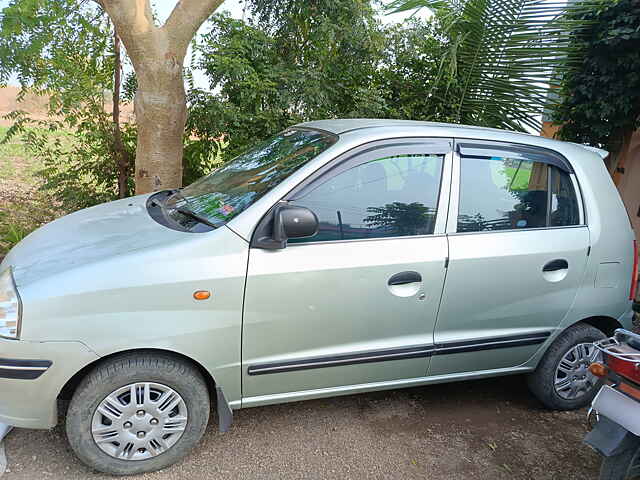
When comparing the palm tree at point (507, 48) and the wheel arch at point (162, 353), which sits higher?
the palm tree at point (507, 48)

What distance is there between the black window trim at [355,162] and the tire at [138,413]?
0.78 metres

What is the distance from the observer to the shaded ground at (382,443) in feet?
9.39

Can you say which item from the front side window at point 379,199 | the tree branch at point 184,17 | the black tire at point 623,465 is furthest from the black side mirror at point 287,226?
the tree branch at point 184,17

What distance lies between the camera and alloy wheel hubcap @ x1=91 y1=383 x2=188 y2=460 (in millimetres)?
2564

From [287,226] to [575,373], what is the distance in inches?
95.0

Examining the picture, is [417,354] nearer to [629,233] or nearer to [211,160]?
[629,233]

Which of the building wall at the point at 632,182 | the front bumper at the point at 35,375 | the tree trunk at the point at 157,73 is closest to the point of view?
the front bumper at the point at 35,375

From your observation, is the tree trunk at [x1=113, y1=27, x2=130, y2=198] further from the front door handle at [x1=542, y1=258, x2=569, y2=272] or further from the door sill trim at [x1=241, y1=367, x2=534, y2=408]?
the front door handle at [x1=542, y1=258, x2=569, y2=272]

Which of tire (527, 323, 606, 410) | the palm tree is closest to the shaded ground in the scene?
tire (527, 323, 606, 410)

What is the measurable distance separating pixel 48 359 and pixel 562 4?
6.08m

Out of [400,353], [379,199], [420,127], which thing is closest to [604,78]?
[420,127]

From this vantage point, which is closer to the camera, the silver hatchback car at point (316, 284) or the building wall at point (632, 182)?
the silver hatchback car at point (316, 284)

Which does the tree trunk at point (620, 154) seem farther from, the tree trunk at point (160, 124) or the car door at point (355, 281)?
the tree trunk at point (160, 124)

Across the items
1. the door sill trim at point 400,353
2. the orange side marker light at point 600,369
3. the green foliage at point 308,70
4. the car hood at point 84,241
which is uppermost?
the green foliage at point 308,70
